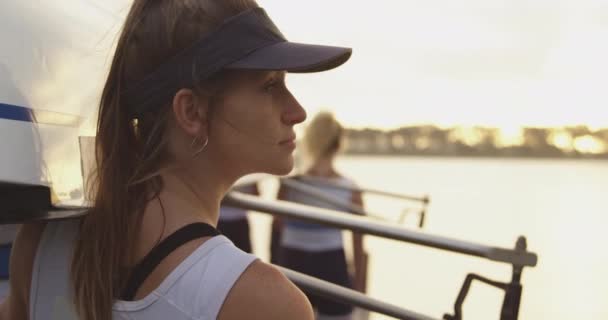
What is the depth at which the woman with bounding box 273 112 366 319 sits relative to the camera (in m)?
4.37

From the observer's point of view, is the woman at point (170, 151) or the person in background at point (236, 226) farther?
the person in background at point (236, 226)

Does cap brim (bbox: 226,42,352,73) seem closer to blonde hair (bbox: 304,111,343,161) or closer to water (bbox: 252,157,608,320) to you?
water (bbox: 252,157,608,320)

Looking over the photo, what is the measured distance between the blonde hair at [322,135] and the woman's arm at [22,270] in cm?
353

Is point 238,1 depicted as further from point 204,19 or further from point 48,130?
point 48,130

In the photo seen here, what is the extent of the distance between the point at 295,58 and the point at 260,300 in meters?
0.32

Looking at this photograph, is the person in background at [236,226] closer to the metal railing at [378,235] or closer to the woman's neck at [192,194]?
the metal railing at [378,235]

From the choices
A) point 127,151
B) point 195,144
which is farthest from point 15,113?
point 195,144

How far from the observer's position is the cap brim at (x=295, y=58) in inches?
38.6

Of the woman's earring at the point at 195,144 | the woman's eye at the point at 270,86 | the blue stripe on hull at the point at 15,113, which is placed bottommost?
the woman's earring at the point at 195,144

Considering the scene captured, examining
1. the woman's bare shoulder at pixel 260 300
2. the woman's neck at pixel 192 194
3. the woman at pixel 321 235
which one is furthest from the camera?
the woman at pixel 321 235

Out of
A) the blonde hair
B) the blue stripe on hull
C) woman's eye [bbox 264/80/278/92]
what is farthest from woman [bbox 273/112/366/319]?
woman's eye [bbox 264/80/278/92]

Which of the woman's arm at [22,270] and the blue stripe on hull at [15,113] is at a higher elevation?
the blue stripe on hull at [15,113]

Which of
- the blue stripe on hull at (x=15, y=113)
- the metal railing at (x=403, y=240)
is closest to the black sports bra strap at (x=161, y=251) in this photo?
the blue stripe on hull at (x=15, y=113)

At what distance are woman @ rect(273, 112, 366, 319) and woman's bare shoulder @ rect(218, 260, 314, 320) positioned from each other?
330 cm
